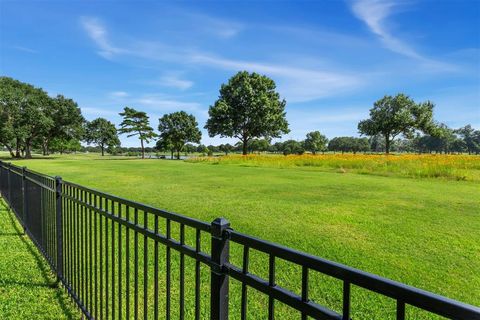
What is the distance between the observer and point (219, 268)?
162 cm

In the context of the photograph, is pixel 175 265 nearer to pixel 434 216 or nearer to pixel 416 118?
pixel 434 216

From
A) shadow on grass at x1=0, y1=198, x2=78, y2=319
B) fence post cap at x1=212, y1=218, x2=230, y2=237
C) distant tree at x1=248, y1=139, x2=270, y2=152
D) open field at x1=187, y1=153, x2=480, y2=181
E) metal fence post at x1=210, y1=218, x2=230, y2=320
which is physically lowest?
shadow on grass at x1=0, y1=198, x2=78, y2=319

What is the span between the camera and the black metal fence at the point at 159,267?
114 cm

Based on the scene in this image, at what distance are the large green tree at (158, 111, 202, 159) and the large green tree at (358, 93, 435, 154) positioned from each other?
34490 mm

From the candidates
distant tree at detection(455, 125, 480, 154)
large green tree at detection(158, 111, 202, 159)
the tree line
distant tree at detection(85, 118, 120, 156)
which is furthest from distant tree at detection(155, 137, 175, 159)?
distant tree at detection(455, 125, 480, 154)

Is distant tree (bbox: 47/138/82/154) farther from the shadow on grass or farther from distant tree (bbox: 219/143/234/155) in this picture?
the shadow on grass

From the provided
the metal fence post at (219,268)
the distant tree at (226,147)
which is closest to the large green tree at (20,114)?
the metal fence post at (219,268)

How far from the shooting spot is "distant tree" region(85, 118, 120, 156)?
9319 cm

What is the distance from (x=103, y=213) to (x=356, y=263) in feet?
10.2

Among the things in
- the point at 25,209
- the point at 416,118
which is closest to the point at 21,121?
the point at 25,209

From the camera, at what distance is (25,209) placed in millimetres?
5785

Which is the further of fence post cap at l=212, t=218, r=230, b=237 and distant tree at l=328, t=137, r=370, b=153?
distant tree at l=328, t=137, r=370, b=153

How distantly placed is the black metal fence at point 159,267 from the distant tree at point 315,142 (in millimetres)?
93900

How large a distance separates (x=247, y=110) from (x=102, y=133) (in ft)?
206
